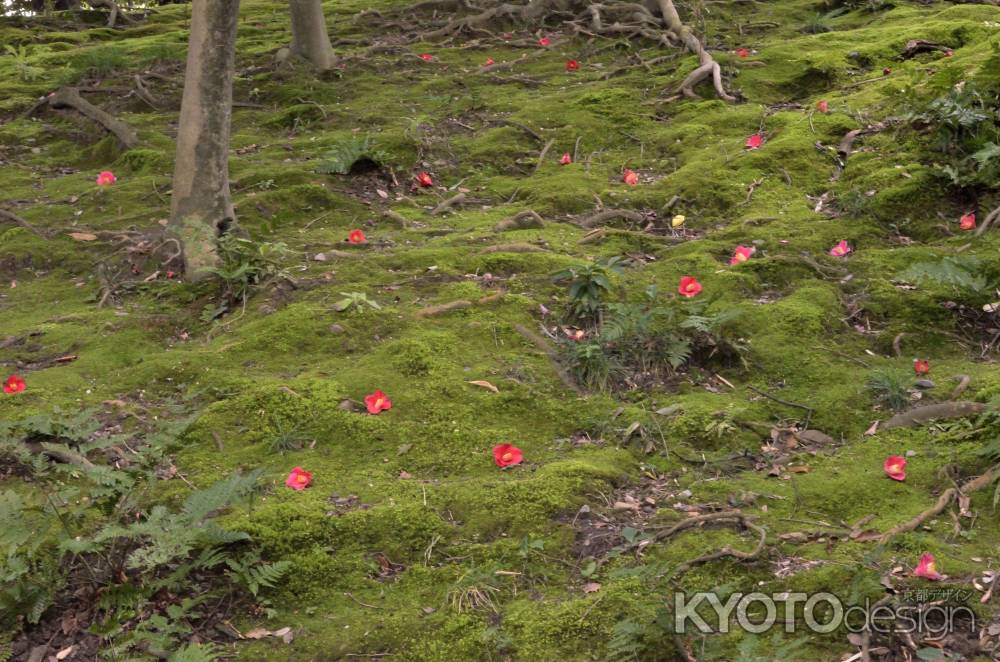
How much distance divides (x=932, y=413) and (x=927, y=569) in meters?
1.32

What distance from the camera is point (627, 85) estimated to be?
368 inches

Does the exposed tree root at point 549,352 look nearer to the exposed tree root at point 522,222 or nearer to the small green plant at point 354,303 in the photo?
the small green plant at point 354,303

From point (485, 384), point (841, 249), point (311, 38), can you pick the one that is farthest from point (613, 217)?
point (311, 38)

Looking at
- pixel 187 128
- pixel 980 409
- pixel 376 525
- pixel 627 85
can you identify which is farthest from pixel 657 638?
pixel 627 85

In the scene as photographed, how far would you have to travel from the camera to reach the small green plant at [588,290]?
5086mm

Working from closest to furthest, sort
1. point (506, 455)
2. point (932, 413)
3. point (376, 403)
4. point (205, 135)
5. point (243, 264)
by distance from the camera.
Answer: point (506, 455) < point (932, 413) < point (376, 403) < point (243, 264) < point (205, 135)

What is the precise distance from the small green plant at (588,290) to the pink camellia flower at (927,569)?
2.37 meters

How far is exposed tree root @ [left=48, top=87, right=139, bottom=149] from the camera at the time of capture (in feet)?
28.1

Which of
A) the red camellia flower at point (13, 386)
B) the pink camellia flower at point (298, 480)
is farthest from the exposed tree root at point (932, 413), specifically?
the red camellia flower at point (13, 386)

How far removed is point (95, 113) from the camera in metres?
9.18

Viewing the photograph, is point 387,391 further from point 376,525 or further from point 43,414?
point 43,414

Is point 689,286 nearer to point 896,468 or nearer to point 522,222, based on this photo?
point 896,468

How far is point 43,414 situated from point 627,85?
22.2 ft
